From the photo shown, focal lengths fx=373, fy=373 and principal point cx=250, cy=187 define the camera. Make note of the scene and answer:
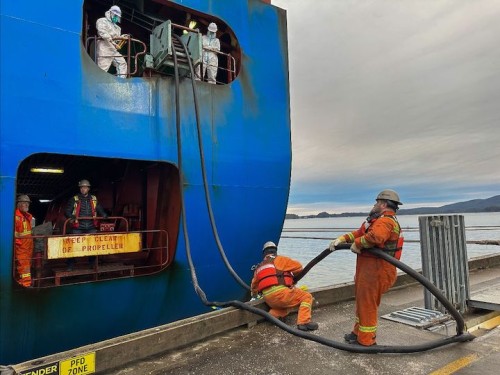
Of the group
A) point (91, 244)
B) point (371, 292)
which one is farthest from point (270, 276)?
point (91, 244)

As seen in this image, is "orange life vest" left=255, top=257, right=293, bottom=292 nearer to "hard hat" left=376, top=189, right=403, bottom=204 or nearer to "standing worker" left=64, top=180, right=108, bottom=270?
"hard hat" left=376, top=189, right=403, bottom=204

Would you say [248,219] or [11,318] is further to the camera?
[248,219]

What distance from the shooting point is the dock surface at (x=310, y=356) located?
3285 mm

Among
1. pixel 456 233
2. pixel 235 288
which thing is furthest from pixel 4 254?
pixel 456 233

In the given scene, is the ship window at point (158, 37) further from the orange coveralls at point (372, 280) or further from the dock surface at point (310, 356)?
the dock surface at point (310, 356)

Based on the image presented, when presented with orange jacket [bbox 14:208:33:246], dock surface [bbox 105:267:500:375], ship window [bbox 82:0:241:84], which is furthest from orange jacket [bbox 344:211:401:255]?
orange jacket [bbox 14:208:33:246]

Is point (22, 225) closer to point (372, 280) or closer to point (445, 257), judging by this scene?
point (372, 280)

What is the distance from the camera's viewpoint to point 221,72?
6.94 m

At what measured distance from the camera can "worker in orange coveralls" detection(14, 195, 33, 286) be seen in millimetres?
4422

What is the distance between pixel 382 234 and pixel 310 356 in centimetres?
135

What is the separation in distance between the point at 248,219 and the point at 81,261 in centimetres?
252

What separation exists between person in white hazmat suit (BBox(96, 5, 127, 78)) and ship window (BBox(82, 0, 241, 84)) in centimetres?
1

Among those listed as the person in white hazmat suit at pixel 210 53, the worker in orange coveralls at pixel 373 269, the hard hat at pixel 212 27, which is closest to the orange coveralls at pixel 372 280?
the worker in orange coveralls at pixel 373 269

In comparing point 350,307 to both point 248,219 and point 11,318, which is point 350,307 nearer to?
point 248,219
